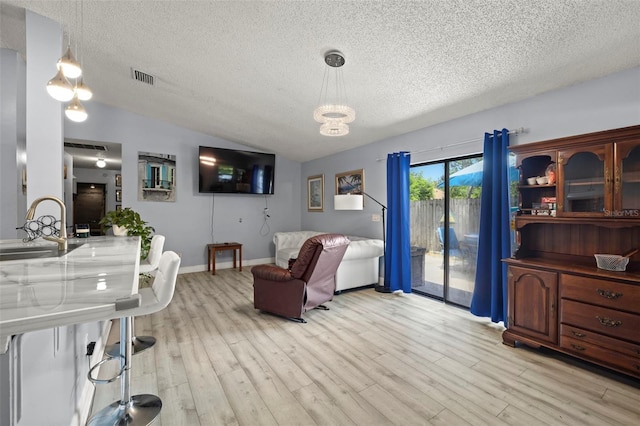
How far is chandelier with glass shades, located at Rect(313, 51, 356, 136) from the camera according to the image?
258 cm

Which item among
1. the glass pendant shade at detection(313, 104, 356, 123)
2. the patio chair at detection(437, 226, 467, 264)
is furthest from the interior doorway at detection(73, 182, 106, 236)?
the patio chair at detection(437, 226, 467, 264)

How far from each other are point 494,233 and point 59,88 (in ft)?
13.4

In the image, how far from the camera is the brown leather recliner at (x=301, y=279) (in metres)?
3.05

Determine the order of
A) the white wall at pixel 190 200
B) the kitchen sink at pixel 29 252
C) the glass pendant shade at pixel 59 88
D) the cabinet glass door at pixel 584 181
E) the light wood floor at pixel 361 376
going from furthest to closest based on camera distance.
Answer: the white wall at pixel 190 200, the cabinet glass door at pixel 584 181, the glass pendant shade at pixel 59 88, the light wood floor at pixel 361 376, the kitchen sink at pixel 29 252

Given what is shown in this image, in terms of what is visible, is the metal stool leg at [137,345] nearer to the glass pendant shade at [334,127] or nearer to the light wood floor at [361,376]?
the light wood floor at [361,376]

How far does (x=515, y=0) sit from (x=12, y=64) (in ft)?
17.3

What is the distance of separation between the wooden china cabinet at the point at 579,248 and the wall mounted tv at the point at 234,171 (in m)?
4.86

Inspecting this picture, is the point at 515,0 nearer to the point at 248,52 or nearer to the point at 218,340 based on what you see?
the point at 248,52

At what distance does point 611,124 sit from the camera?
245 centimetres

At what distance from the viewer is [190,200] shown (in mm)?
5832

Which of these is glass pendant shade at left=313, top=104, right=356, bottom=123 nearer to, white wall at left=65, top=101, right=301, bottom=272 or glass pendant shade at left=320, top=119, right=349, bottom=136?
glass pendant shade at left=320, top=119, right=349, bottom=136

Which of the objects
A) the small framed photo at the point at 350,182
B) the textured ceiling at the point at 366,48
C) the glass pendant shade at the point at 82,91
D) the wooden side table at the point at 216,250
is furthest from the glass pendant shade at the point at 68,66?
the small framed photo at the point at 350,182

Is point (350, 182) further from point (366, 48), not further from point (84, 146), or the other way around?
point (84, 146)

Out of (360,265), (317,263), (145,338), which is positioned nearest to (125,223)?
(145,338)
